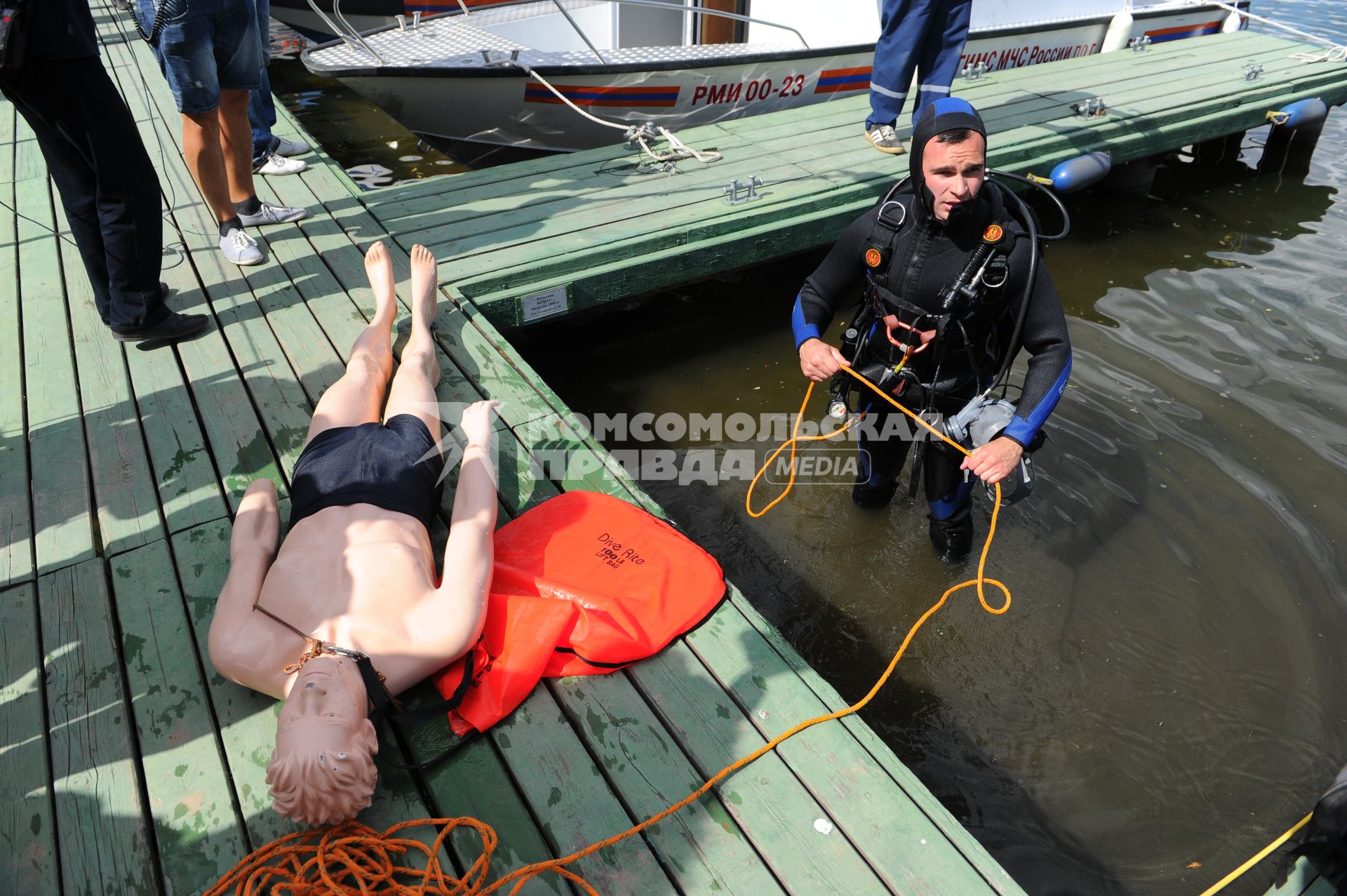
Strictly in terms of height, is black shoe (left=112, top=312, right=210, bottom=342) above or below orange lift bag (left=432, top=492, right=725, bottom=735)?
above

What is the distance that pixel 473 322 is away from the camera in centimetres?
395

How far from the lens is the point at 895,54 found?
217 inches

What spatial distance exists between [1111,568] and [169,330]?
4.61m

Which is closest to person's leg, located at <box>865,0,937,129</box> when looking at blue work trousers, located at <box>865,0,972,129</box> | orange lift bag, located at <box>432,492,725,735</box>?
blue work trousers, located at <box>865,0,972,129</box>

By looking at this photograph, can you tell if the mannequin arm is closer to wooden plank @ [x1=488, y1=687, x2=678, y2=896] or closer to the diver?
→ wooden plank @ [x1=488, y1=687, x2=678, y2=896]

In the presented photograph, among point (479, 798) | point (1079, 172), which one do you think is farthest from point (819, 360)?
point (1079, 172)

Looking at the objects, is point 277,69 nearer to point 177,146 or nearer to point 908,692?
point 177,146

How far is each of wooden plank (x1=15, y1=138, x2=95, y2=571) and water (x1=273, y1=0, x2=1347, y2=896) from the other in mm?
2556

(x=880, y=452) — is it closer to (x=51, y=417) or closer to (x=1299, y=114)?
(x=51, y=417)

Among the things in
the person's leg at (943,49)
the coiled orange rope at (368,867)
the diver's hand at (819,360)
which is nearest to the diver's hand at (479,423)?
the diver's hand at (819,360)

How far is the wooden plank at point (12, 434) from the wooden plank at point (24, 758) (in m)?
0.16

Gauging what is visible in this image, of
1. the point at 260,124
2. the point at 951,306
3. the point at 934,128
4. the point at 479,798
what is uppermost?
the point at 934,128

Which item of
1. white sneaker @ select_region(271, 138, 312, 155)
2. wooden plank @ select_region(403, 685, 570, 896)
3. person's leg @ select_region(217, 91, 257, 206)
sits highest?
person's leg @ select_region(217, 91, 257, 206)

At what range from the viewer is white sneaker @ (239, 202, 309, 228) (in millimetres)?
4656
